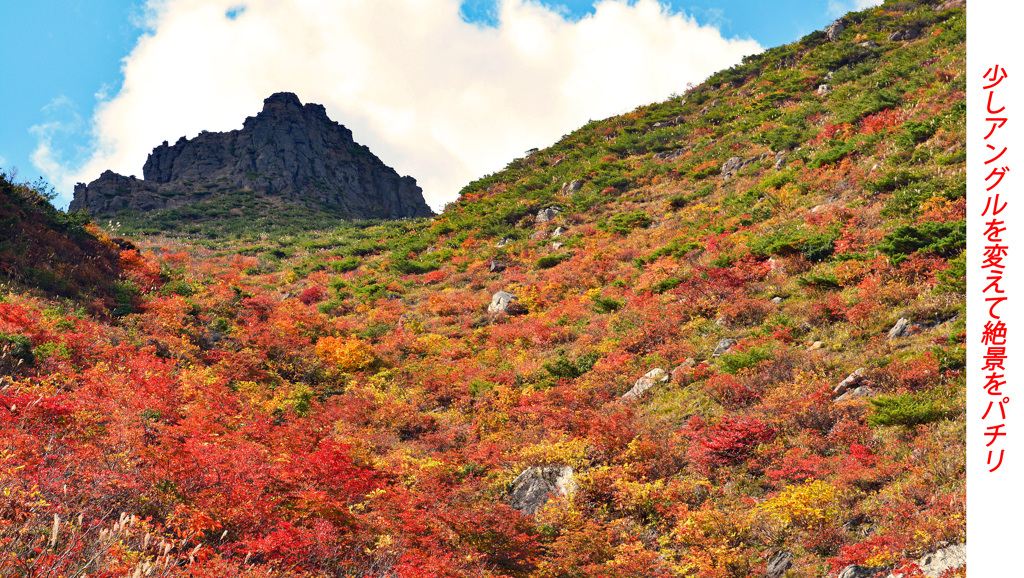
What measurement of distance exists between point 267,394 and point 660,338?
31.6 ft

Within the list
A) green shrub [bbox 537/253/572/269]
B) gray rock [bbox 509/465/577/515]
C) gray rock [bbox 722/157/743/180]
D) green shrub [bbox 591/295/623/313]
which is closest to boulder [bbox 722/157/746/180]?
gray rock [bbox 722/157/743/180]

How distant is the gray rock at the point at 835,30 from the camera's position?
127ft

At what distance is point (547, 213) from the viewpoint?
29578mm

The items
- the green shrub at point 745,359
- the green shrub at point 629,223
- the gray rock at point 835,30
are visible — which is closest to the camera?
the green shrub at point 745,359

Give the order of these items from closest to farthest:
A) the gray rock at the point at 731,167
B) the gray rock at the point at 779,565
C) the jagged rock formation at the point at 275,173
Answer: the gray rock at the point at 779,565 < the gray rock at the point at 731,167 < the jagged rock formation at the point at 275,173

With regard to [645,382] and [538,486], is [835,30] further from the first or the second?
[538,486]

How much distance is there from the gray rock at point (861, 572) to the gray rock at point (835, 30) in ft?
145

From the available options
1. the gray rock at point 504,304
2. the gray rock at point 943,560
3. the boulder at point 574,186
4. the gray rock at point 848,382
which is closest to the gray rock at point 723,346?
the gray rock at point 848,382

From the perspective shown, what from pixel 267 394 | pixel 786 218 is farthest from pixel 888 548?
pixel 786 218

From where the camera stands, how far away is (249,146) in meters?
79.6

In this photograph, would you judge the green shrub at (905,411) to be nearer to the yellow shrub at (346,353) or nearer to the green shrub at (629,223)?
the yellow shrub at (346,353)

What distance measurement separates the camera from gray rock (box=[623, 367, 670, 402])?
11.0m

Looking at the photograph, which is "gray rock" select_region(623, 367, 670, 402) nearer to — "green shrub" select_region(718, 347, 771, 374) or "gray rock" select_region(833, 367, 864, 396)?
"green shrub" select_region(718, 347, 771, 374)

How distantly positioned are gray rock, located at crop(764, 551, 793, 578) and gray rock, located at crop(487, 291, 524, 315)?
43.1ft
